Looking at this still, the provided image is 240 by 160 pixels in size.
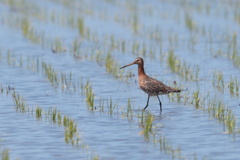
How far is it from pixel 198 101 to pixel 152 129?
1.92 meters

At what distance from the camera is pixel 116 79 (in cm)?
1778

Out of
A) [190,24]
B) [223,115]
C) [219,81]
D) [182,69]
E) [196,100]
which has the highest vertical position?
[190,24]

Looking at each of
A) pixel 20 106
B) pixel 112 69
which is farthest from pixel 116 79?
pixel 20 106

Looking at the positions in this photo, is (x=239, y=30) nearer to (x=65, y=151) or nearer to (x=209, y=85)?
(x=209, y=85)

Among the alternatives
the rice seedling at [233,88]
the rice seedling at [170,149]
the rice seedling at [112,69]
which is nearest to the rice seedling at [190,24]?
the rice seedling at [112,69]

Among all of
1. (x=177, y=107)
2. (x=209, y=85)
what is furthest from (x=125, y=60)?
(x=177, y=107)

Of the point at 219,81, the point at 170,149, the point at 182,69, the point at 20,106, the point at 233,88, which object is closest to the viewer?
the point at 170,149

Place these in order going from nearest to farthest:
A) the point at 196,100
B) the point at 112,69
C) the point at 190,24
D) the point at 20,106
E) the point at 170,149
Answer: the point at 170,149, the point at 196,100, the point at 20,106, the point at 112,69, the point at 190,24

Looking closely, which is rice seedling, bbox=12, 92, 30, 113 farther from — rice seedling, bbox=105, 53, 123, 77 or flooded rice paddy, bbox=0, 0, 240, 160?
rice seedling, bbox=105, 53, 123, 77

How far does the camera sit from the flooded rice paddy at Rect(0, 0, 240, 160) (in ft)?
37.6

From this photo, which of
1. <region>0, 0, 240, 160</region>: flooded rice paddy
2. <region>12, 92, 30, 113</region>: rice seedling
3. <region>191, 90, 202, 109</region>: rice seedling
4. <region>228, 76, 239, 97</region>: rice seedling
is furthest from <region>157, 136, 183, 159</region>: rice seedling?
<region>228, 76, 239, 97</region>: rice seedling

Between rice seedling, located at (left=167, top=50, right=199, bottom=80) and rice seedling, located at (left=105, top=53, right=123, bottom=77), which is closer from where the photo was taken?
rice seedling, located at (left=167, top=50, right=199, bottom=80)

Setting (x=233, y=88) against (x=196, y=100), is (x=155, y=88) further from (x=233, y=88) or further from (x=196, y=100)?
(x=233, y=88)

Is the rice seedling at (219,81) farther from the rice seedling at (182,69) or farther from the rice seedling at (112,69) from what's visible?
the rice seedling at (112,69)
